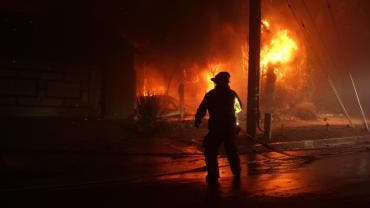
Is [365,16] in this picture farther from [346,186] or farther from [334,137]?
[346,186]

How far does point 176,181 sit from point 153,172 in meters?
1.16

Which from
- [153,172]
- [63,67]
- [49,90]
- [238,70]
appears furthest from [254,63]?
[238,70]

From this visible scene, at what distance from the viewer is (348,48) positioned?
104ft

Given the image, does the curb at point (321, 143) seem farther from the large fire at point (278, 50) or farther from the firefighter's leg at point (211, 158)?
the large fire at point (278, 50)

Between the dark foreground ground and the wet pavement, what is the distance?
1cm

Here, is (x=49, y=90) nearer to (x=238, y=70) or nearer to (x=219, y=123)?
(x=219, y=123)

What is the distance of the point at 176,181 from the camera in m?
8.43

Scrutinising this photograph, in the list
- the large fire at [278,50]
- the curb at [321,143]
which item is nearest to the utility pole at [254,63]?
the curb at [321,143]

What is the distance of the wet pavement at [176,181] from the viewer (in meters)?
6.75

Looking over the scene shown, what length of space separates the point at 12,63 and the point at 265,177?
34.5ft

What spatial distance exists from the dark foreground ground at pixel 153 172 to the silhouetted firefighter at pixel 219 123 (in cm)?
40

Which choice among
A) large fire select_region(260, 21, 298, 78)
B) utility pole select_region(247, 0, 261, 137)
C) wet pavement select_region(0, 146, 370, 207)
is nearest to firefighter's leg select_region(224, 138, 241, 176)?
wet pavement select_region(0, 146, 370, 207)

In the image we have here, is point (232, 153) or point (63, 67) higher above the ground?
point (63, 67)

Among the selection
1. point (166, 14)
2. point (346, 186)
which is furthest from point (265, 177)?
point (166, 14)
